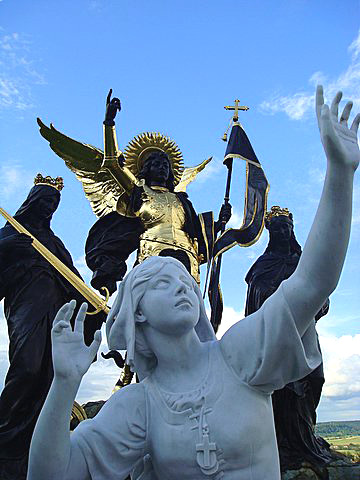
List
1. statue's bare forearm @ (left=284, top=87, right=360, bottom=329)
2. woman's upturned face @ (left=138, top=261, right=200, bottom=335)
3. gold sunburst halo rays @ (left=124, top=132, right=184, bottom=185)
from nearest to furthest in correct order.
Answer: statue's bare forearm @ (left=284, top=87, right=360, bottom=329) < woman's upturned face @ (left=138, top=261, right=200, bottom=335) < gold sunburst halo rays @ (left=124, top=132, right=184, bottom=185)

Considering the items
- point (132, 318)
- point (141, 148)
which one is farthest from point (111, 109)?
point (132, 318)

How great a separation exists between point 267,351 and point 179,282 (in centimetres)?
45

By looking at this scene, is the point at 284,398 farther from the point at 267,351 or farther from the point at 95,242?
the point at 267,351

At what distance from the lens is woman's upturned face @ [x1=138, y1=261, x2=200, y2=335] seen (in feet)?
7.96

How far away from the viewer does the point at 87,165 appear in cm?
838

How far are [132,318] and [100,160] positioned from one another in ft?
19.9

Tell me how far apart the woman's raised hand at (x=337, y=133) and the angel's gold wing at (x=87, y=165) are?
19.7 ft

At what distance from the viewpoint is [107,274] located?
762 centimetres

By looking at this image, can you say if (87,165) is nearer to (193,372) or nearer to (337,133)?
(193,372)

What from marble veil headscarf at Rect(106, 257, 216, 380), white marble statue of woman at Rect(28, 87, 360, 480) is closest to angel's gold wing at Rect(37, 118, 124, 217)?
marble veil headscarf at Rect(106, 257, 216, 380)

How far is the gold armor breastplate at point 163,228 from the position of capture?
7312 mm

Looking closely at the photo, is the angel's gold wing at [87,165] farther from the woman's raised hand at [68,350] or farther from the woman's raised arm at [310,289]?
the woman's raised arm at [310,289]

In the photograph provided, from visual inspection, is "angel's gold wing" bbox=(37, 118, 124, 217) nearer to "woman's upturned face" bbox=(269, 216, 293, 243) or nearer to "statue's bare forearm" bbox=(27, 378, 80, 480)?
"woman's upturned face" bbox=(269, 216, 293, 243)

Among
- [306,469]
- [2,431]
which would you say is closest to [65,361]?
[2,431]
